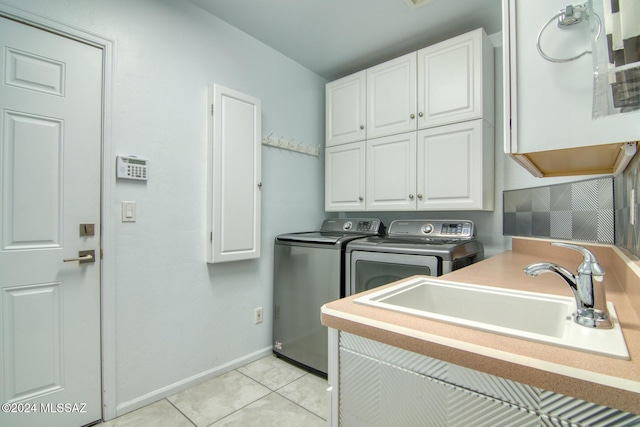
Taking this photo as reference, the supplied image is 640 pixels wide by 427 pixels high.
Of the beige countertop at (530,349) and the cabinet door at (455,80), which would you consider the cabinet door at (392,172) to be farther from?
the beige countertop at (530,349)

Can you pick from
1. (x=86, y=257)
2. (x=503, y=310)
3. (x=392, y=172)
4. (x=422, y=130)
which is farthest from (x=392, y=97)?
(x=86, y=257)

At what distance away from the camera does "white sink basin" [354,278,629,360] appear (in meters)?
0.59

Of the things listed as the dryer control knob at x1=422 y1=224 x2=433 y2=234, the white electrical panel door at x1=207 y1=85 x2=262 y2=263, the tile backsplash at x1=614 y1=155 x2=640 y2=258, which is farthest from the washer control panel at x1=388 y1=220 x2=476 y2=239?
the white electrical panel door at x1=207 y1=85 x2=262 y2=263

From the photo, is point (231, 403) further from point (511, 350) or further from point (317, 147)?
point (317, 147)

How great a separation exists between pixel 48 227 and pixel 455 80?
257cm

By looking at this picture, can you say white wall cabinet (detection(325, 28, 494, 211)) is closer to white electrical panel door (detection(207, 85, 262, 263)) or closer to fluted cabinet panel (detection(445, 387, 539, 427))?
white electrical panel door (detection(207, 85, 262, 263))

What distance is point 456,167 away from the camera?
205 cm

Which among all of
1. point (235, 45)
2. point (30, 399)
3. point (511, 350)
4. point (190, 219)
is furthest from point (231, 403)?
point (235, 45)

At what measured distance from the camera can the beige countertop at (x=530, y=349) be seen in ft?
1.54

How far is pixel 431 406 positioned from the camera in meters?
0.67

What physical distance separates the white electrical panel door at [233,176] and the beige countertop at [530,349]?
138 centimetres

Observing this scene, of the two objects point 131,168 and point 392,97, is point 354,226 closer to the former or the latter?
point 392,97

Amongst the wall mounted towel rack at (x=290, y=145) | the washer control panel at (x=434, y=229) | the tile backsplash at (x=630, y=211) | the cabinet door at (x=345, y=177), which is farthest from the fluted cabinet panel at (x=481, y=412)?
the wall mounted towel rack at (x=290, y=145)

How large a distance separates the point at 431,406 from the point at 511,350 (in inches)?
9.2
